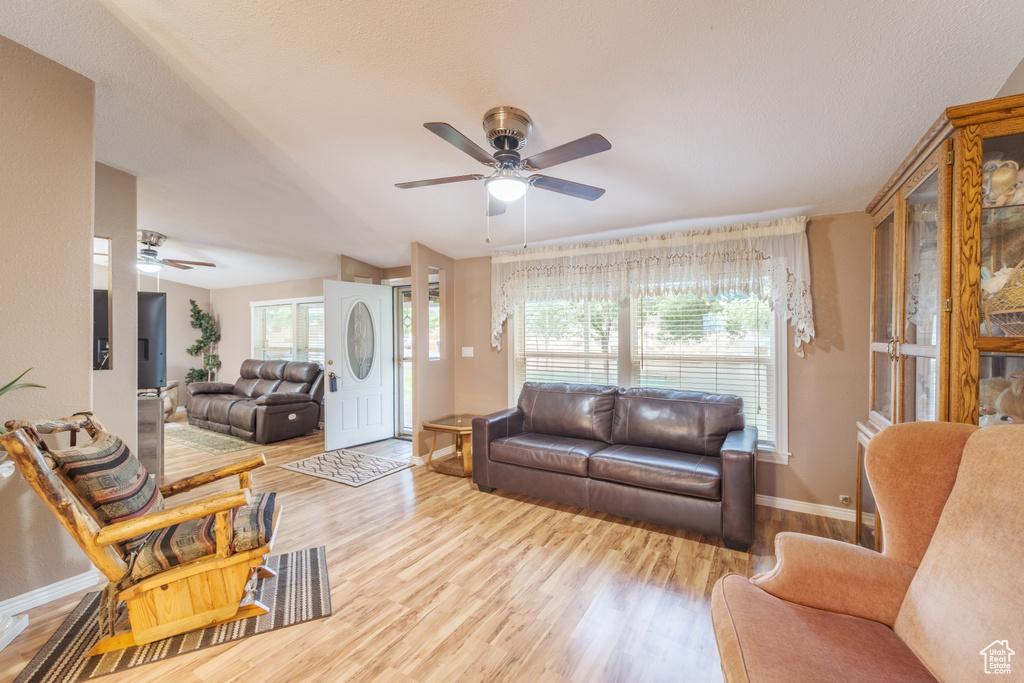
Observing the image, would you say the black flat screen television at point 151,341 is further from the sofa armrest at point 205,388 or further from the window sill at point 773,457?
the window sill at point 773,457

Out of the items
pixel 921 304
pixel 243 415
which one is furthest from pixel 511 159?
pixel 243 415

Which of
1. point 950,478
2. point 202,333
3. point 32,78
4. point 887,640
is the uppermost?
point 32,78

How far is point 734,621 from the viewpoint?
3.90 feet

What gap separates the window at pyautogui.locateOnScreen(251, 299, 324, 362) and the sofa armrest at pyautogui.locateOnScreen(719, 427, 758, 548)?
5.77 meters

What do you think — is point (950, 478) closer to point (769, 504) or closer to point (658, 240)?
point (769, 504)

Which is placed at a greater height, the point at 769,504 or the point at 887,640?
the point at 887,640

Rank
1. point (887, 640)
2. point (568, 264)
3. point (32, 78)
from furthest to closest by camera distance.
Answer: point (568, 264), point (32, 78), point (887, 640)

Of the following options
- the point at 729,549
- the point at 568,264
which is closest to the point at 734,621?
the point at 729,549

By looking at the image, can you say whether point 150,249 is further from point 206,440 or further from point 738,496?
point 738,496

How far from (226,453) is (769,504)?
5.50m

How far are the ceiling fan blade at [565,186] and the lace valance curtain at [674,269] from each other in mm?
1427

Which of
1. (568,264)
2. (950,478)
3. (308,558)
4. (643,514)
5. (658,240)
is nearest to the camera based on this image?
(950,478)

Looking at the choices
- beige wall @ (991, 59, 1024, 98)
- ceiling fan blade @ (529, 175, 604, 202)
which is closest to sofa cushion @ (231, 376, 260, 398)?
ceiling fan blade @ (529, 175, 604, 202)

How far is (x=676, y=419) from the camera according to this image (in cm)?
313
